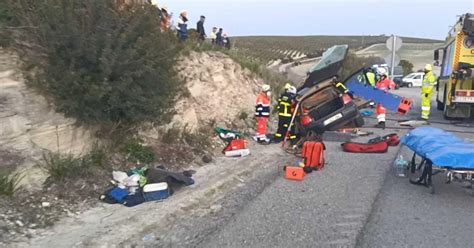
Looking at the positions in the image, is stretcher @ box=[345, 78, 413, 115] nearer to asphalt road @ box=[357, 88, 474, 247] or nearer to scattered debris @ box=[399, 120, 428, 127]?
scattered debris @ box=[399, 120, 428, 127]

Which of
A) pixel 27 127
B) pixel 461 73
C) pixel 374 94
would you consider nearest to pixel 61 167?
pixel 27 127

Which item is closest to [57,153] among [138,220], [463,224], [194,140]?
[138,220]

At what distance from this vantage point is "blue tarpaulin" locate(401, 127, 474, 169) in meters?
6.89

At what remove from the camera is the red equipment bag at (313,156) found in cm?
903

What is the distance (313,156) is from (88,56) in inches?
166

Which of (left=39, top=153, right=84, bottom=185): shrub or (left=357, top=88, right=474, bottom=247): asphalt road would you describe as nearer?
(left=357, top=88, right=474, bottom=247): asphalt road

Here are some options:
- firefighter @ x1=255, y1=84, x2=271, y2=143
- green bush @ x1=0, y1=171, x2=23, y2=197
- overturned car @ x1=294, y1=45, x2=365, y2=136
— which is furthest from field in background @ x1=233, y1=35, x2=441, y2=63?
green bush @ x1=0, y1=171, x2=23, y2=197

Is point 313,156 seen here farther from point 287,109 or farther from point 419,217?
point 419,217

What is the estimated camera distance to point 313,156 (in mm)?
9047

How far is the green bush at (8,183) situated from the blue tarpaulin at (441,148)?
222 inches

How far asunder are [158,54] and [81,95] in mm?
1557

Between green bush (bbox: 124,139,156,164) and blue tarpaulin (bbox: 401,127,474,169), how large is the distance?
4432 millimetres

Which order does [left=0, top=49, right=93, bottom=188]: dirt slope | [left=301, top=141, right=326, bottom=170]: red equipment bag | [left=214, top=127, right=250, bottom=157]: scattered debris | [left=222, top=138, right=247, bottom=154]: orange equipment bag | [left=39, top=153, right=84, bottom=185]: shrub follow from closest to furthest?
[left=0, top=49, right=93, bottom=188]: dirt slope < [left=39, top=153, right=84, bottom=185]: shrub < [left=301, top=141, right=326, bottom=170]: red equipment bag < [left=214, top=127, right=250, bottom=157]: scattered debris < [left=222, top=138, right=247, bottom=154]: orange equipment bag

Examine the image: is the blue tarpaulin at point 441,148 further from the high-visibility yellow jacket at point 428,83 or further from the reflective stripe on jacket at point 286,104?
the high-visibility yellow jacket at point 428,83
